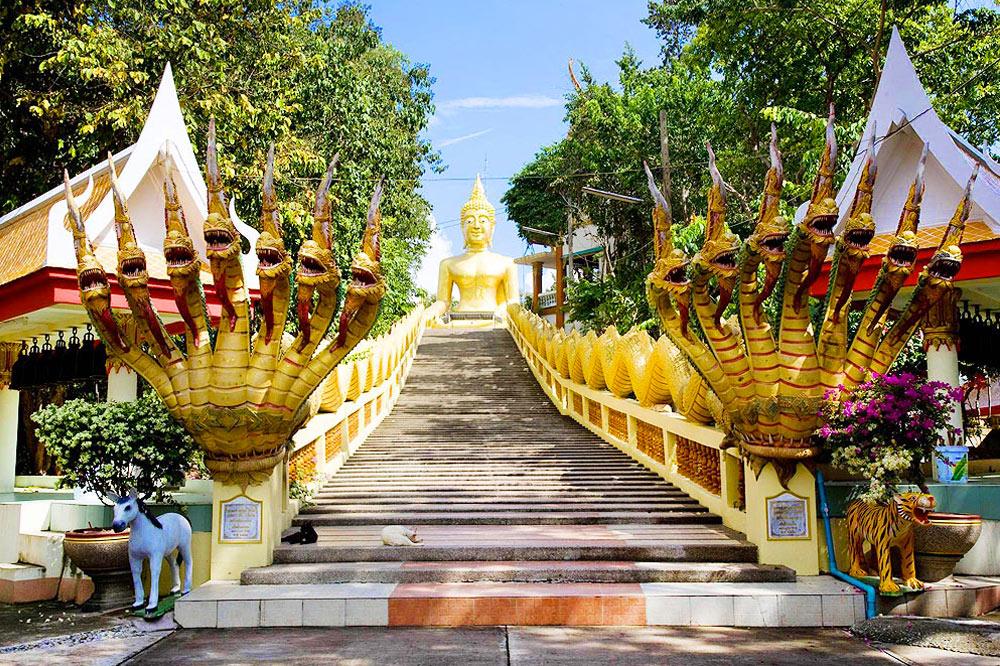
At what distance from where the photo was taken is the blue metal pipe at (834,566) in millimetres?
7289

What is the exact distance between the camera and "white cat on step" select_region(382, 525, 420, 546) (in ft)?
27.6

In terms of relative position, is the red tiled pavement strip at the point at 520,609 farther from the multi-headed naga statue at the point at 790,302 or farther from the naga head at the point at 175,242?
the naga head at the point at 175,242

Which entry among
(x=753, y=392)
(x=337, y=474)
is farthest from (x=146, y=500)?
(x=753, y=392)

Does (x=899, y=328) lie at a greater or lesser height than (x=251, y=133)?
lesser

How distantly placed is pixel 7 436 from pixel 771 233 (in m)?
11.1

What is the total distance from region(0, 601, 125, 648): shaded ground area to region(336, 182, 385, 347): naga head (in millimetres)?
3283

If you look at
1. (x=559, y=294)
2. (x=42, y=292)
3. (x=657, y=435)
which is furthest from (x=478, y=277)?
(x=42, y=292)

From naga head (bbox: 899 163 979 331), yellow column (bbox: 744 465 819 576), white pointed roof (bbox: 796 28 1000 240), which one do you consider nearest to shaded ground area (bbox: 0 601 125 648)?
yellow column (bbox: 744 465 819 576)

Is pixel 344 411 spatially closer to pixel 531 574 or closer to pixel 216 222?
pixel 216 222

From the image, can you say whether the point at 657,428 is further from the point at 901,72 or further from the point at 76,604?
the point at 76,604

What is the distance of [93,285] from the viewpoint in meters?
7.88

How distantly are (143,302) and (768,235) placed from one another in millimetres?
5594

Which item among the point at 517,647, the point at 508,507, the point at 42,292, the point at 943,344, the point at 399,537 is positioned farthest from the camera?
the point at 943,344

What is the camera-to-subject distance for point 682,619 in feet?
23.6
